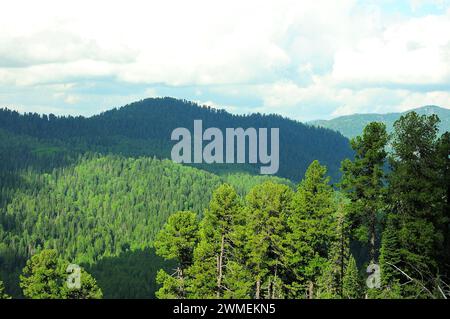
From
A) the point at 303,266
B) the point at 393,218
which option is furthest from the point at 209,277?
the point at 393,218

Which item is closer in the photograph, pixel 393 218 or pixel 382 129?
pixel 393 218

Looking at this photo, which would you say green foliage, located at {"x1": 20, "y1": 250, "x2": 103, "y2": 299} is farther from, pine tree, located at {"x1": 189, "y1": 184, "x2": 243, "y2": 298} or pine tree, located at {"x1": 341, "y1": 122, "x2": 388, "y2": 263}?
pine tree, located at {"x1": 341, "y1": 122, "x2": 388, "y2": 263}

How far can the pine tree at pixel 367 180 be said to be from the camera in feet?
139

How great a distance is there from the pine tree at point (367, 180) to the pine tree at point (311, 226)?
1.82 metres

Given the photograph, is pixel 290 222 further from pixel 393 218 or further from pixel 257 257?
pixel 393 218

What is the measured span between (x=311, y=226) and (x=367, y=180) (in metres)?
5.70

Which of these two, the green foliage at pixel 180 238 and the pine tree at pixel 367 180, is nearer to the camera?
the pine tree at pixel 367 180

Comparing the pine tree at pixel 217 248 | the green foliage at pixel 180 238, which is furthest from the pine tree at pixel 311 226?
the green foliage at pixel 180 238

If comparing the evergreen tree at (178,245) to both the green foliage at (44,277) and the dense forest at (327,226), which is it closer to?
the dense forest at (327,226)

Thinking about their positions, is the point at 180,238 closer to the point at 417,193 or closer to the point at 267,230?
the point at 267,230

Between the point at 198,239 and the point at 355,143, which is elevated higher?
the point at 355,143

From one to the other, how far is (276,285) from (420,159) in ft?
50.1
